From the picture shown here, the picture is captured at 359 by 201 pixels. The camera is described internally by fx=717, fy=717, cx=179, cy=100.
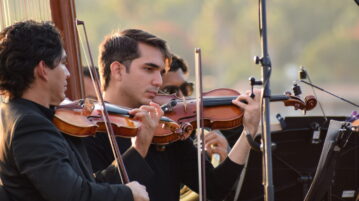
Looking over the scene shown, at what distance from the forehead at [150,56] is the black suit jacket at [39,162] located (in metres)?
0.97

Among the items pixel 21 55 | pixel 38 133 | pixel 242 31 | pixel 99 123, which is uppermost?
pixel 21 55

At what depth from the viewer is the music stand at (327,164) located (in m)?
3.44

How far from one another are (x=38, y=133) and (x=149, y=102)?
1030 mm

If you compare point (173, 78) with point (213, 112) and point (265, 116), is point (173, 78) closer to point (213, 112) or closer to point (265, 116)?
point (213, 112)

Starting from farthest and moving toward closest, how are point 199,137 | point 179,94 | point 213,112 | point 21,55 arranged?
point 179,94, point 213,112, point 199,137, point 21,55

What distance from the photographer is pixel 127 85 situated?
3439 mm

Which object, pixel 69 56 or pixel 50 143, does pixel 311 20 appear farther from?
pixel 50 143

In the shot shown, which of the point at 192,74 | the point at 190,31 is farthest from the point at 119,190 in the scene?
the point at 190,31

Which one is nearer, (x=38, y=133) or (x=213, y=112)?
(x=38, y=133)

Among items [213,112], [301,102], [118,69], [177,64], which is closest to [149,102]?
[118,69]

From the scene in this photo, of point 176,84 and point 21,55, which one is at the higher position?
point 21,55

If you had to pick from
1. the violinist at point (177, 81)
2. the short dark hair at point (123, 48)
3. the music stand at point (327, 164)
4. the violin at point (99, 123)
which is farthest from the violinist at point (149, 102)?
the violinist at point (177, 81)

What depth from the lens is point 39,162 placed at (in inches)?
93.7

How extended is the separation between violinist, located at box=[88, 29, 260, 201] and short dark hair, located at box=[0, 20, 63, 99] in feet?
2.19
